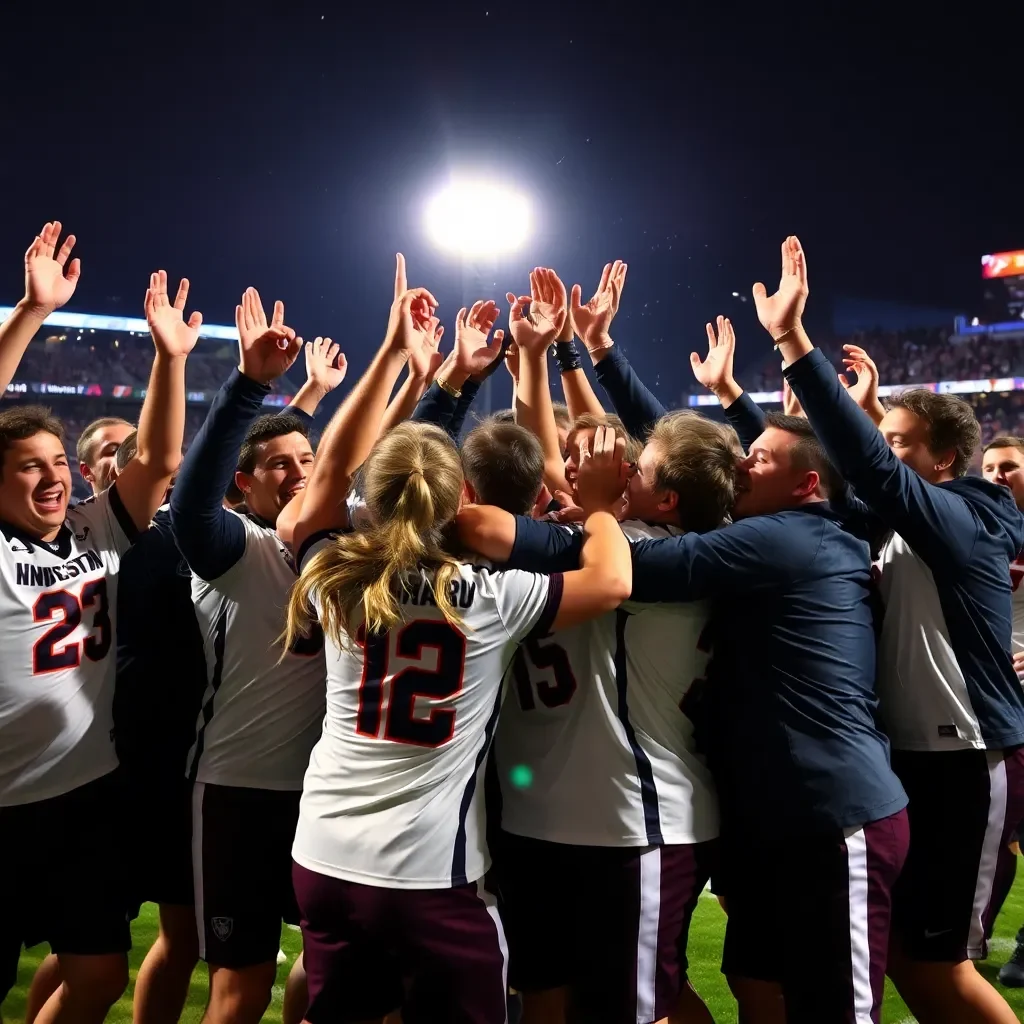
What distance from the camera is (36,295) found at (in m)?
2.76

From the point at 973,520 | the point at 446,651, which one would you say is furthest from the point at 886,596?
the point at 446,651

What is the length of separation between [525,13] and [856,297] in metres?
13.2

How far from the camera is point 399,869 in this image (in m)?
1.88

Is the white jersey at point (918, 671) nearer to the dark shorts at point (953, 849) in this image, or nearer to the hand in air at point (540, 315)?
the dark shorts at point (953, 849)

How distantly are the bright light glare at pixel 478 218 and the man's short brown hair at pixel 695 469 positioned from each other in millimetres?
21760

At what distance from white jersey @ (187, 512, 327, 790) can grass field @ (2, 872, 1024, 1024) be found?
1406 mm

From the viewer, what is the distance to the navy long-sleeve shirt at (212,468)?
222 cm

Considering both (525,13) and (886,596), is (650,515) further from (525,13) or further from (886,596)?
(525,13)

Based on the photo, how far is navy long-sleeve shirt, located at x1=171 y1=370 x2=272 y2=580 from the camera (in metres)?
2.22

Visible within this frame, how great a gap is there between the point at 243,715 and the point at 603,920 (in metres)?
1.07

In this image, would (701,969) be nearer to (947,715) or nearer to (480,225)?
(947,715)

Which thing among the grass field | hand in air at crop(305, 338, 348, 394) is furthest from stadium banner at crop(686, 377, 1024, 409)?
hand in air at crop(305, 338, 348, 394)

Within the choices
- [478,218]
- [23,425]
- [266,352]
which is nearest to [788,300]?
[266,352]

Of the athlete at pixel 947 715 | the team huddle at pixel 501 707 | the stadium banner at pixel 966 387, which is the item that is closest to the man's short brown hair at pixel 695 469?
the team huddle at pixel 501 707
